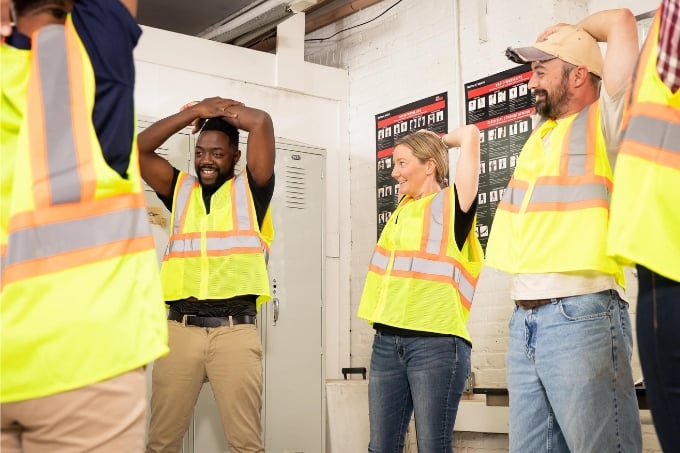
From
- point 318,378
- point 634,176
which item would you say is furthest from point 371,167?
point 634,176

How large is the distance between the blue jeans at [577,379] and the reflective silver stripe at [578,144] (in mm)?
360

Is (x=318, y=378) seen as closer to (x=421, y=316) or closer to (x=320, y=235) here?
(x=320, y=235)

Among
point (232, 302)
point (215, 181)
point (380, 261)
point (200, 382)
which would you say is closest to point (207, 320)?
point (232, 302)

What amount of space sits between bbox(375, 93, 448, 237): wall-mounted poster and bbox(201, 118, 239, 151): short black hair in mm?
1891

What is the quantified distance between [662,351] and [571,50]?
1341mm

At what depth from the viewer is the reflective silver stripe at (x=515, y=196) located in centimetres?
253

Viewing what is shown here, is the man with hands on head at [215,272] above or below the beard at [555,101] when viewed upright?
below

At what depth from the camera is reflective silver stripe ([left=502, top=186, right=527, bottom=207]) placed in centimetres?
253

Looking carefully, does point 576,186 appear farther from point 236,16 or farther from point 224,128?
point 236,16

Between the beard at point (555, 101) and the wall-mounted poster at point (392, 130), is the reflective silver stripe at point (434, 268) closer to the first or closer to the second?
the beard at point (555, 101)

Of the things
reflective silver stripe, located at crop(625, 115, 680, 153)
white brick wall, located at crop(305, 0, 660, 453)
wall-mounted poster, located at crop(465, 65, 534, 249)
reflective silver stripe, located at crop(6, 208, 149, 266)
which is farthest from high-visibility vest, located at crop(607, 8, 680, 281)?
wall-mounted poster, located at crop(465, 65, 534, 249)

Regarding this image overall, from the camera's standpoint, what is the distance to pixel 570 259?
90.4 inches

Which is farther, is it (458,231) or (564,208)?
(458,231)

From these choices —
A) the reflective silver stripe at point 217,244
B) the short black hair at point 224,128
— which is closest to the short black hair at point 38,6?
the reflective silver stripe at point 217,244
